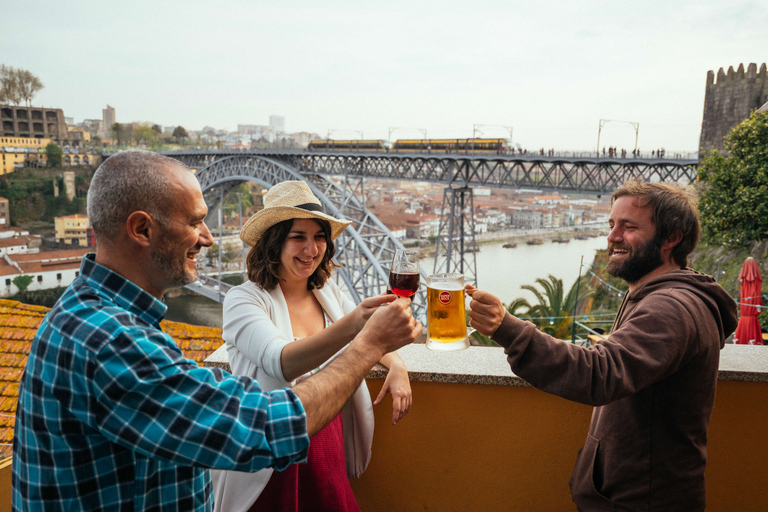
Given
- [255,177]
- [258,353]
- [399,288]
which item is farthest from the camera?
[255,177]

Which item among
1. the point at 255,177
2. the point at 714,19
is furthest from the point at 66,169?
the point at 714,19

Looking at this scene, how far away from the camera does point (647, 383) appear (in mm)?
1069

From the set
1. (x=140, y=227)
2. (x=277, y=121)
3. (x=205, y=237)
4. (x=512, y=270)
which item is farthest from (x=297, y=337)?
(x=277, y=121)

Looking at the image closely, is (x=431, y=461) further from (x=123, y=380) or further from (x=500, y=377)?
(x=123, y=380)

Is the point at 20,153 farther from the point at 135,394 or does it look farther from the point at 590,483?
the point at 590,483

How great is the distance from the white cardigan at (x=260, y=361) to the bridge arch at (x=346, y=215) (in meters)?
15.6

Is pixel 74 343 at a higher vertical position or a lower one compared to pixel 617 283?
higher

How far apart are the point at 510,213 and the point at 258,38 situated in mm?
42071

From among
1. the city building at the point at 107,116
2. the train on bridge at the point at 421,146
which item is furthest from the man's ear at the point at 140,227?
the city building at the point at 107,116

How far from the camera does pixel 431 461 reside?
6.05 ft

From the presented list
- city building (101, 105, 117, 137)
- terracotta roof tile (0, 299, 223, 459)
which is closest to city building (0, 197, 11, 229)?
terracotta roof tile (0, 299, 223, 459)

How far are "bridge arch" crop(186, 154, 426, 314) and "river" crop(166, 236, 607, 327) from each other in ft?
29.7

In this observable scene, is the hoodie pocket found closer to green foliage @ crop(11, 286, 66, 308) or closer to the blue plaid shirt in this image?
the blue plaid shirt

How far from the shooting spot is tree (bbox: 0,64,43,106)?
49.8 metres
